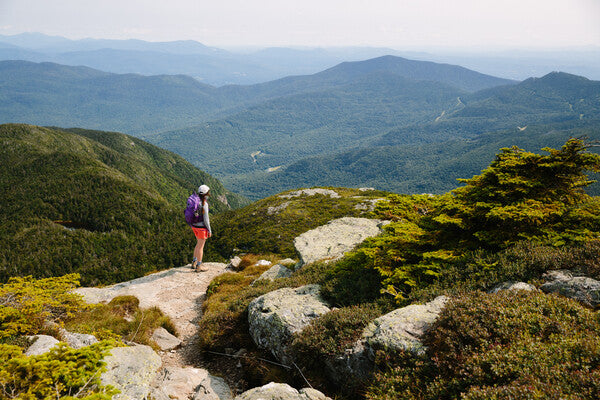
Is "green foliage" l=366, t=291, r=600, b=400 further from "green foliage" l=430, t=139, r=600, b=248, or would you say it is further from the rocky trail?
the rocky trail

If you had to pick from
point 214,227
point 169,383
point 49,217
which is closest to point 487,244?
point 169,383

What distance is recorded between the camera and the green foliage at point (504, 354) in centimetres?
377

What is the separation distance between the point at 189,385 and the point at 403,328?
5129mm

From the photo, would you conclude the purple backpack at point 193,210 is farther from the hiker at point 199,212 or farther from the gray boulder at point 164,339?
the gray boulder at point 164,339

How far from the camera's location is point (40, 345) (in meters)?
5.42

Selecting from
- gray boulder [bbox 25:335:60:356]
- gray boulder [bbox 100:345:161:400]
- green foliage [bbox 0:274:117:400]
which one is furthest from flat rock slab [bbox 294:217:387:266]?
green foliage [bbox 0:274:117:400]

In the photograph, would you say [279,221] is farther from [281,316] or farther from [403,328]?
[403,328]

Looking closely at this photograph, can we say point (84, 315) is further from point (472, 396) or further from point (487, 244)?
point (487, 244)

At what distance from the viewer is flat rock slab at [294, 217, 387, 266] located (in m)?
14.6

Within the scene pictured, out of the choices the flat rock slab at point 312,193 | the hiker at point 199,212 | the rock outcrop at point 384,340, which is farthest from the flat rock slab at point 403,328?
the flat rock slab at point 312,193

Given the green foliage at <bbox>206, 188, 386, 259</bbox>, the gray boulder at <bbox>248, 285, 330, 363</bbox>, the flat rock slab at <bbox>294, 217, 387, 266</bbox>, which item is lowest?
the green foliage at <bbox>206, 188, 386, 259</bbox>

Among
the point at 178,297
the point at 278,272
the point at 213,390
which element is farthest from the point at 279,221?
the point at 213,390

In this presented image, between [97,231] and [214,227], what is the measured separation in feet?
97.2

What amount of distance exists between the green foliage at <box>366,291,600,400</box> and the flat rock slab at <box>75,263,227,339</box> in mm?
8390
